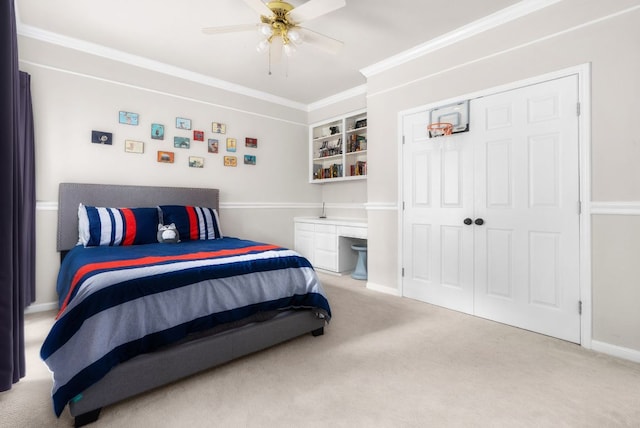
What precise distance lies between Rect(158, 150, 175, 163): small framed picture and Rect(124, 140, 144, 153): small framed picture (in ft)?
0.64

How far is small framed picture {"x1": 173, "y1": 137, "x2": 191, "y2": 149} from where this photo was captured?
3870 millimetres

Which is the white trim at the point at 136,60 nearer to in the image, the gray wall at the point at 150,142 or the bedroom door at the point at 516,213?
the gray wall at the point at 150,142

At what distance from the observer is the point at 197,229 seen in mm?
3395

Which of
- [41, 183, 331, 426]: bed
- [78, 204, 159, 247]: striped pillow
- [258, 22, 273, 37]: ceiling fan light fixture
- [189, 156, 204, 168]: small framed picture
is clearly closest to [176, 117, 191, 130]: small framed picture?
[189, 156, 204, 168]: small framed picture

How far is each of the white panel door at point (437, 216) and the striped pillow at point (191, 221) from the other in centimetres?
216

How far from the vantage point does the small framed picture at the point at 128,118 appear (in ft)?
11.4

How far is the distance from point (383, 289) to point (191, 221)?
2.29 meters

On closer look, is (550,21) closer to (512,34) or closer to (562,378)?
(512,34)

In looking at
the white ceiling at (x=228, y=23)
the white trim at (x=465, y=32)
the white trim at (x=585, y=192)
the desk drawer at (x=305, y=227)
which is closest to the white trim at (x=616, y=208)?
the white trim at (x=585, y=192)

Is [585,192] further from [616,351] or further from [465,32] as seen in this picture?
[465,32]

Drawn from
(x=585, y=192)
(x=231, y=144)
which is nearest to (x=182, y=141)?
(x=231, y=144)

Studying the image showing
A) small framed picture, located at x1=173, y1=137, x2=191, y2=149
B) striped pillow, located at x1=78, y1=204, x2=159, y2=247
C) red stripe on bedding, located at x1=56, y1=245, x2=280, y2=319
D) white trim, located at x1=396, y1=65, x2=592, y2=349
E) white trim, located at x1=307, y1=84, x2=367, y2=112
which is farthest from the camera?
white trim, located at x1=307, y1=84, x2=367, y2=112

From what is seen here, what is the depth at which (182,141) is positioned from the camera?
154 inches

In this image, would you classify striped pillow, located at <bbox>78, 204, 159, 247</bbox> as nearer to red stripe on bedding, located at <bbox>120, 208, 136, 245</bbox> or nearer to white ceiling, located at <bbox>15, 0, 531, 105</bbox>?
red stripe on bedding, located at <bbox>120, 208, 136, 245</bbox>
